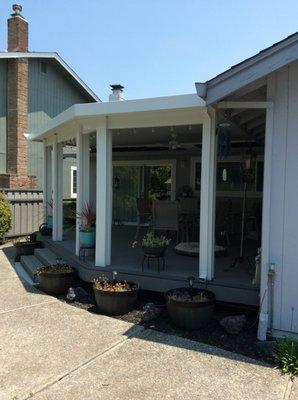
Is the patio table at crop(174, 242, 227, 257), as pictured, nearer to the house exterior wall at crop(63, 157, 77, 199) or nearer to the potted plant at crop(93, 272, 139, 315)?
the potted plant at crop(93, 272, 139, 315)

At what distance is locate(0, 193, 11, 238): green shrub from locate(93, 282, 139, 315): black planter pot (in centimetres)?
621

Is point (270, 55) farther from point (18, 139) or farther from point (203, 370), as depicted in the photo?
point (18, 139)

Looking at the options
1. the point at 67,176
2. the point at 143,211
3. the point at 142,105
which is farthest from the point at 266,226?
the point at 67,176

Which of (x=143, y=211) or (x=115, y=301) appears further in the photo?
(x=143, y=211)

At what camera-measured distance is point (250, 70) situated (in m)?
4.16

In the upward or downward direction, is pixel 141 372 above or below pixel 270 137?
below

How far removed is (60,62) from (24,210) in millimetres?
5897

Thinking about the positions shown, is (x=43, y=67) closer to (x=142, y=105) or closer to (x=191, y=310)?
(x=142, y=105)

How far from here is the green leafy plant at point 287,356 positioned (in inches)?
146

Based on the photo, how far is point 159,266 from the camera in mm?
5961

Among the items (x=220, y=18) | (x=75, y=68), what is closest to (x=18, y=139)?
(x=75, y=68)

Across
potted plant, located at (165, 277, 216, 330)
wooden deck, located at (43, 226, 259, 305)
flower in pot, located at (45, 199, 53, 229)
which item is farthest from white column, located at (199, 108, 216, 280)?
flower in pot, located at (45, 199, 53, 229)

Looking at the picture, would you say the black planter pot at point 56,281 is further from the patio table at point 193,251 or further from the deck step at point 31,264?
the patio table at point 193,251

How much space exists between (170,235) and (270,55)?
227 inches
